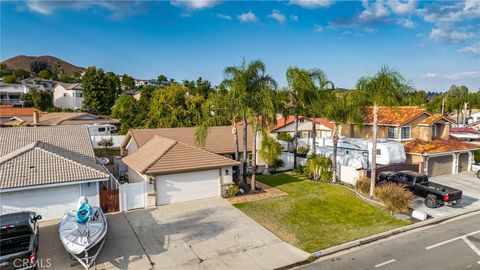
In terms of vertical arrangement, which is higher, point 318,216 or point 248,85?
point 248,85

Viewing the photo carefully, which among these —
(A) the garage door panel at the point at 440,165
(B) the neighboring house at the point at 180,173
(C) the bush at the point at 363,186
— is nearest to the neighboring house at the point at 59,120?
(B) the neighboring house at the point at 180,173

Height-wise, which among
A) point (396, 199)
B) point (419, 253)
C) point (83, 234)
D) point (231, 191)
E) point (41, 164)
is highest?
point (41, 164)

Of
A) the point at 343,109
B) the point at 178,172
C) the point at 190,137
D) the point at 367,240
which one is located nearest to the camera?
the point at 367,240

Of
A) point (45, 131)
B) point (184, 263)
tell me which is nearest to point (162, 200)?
point (184, 263)

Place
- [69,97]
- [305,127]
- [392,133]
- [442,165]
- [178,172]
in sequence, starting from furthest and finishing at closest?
[69,97] < [305,127] < [392,133] < [442,165] < [178,172]

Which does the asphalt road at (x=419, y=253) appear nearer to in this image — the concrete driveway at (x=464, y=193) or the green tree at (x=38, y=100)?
the concrete driveway at (x=464, y=193)

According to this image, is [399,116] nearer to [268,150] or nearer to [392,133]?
[392,133]

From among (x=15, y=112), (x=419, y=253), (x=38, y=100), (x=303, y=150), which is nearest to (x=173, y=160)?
(x=419, y=253)
